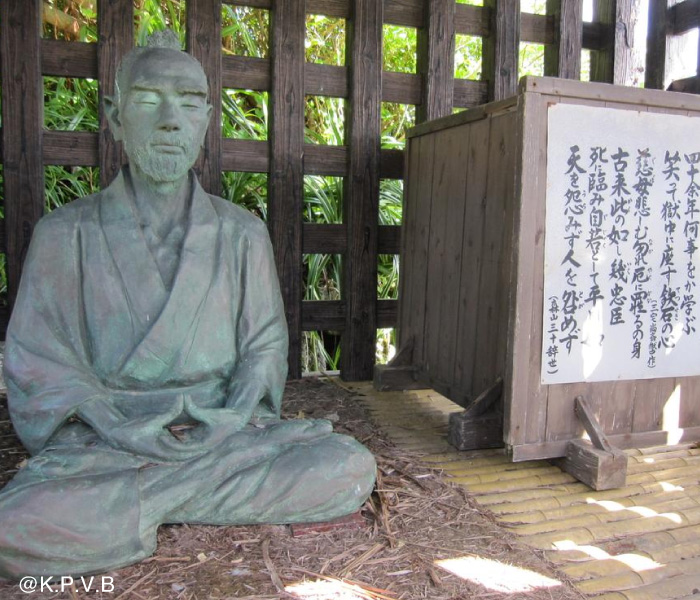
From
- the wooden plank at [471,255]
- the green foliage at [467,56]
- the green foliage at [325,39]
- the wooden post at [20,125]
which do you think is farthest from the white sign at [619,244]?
the green foliage at [467,56]

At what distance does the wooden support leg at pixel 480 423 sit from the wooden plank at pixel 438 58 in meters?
2.11

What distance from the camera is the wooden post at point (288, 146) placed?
4.23 m

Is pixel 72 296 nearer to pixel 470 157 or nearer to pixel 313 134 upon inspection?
pixel 470 157

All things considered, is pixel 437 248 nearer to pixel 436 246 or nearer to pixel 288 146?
pixel 436 246

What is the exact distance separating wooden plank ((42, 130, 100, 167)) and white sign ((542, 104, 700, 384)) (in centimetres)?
264

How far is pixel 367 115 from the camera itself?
14.6ft

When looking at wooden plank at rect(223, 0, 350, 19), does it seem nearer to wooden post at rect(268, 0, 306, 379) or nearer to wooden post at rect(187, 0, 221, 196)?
wooden post at rect(268, 0, 306, 379)

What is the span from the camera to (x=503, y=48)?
466cm

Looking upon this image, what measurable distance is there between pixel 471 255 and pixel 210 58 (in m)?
2.01

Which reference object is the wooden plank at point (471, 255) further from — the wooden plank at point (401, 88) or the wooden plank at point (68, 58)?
the wooden plank at point (68, 58)

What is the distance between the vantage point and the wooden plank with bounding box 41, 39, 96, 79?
385 cm

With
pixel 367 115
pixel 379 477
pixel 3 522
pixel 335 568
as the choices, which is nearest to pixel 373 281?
pixel 367 115

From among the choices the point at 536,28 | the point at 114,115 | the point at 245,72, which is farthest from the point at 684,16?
the point at 114,115

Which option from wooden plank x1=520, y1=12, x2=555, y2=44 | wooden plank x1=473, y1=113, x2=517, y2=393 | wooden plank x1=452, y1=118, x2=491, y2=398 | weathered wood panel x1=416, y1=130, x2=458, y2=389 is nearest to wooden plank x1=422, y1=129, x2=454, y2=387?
weathered wood panel x1=416, y1=130, x2=458, y2=389
